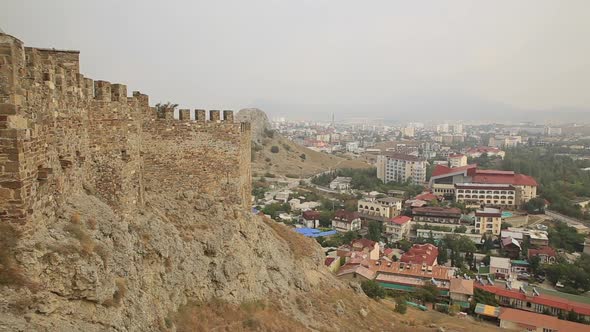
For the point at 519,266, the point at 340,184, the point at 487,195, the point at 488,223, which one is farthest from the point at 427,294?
the point at 340,184

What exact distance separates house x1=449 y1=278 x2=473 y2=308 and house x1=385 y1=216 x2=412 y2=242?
2227cm

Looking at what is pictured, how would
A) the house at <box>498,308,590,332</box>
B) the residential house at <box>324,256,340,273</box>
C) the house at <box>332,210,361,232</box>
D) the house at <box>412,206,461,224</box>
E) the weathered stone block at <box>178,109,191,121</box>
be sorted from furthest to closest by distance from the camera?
the house at <box>412,206,461,224</box> < the house at <box>332,210,361,232</box> < the residential house at <box>324,256,340,273</box> < the house at <box>498,308,590,332</box> < the weathered stone block at <box>178,109,191,121</box>

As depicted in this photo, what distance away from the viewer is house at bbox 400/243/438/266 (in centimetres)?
4438

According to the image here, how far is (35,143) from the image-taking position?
7367mm

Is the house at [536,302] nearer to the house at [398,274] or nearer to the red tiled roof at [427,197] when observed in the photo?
the house at [398,274]

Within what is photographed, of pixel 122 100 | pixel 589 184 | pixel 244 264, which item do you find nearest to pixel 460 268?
pixel 244 264

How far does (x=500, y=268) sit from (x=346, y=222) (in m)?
21.2

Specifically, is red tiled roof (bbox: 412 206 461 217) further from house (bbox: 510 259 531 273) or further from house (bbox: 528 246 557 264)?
house (bbox: 510 259 531 273)

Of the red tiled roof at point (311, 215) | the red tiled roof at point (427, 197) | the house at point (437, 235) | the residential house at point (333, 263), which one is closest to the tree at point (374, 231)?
the house at point (437, 235)

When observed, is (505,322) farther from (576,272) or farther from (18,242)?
(18,242)

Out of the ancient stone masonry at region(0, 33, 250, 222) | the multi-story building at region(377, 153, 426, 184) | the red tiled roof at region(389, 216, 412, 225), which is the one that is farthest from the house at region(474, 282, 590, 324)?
the multi-story building at region(377, 153, 426, 184)

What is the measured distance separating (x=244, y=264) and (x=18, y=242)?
8660mm

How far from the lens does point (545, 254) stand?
162 ft

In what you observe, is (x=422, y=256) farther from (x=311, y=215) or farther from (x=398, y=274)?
(x=311, y=215)
